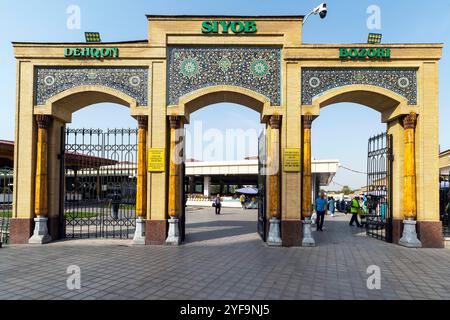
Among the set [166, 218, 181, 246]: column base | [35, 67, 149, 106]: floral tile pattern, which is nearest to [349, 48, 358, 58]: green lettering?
[35, 67, 149, 106]: floral tile pattern

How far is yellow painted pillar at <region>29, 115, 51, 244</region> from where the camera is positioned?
28.2 ft

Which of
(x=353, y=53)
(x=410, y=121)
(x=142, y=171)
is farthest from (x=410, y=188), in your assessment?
(x=142, y=171)

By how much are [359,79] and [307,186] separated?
3.76 metres

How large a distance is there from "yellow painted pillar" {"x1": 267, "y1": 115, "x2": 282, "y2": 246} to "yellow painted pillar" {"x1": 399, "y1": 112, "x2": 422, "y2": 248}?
3.91 metres

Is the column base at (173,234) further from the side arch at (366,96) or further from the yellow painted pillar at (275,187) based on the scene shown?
the side arch at (366,96)

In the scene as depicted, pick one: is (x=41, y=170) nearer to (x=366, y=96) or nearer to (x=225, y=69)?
(x=225, y=69)

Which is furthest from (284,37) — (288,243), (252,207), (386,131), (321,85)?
(252,207)

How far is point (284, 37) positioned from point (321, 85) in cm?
191

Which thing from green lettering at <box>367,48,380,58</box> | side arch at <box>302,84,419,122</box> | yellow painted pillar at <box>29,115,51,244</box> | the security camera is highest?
the security camera

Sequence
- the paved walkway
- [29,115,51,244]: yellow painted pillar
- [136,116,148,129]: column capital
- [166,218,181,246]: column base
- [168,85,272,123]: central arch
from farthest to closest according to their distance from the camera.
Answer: [136,116,148,129]: column capital → [168,85,272,123]: central arch → [29,115,51,244]: yellow painted pillar → [166,218,181,246]: column base → the paved walkway

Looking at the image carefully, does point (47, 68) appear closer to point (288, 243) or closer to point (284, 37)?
point (284, 37)

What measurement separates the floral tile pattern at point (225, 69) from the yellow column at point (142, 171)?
1.17 m

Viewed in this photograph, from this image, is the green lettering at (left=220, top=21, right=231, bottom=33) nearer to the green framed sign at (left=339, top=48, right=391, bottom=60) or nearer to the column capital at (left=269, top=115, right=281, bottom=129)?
the column capital at (left=269, top=115, right=281, bottom=129)
